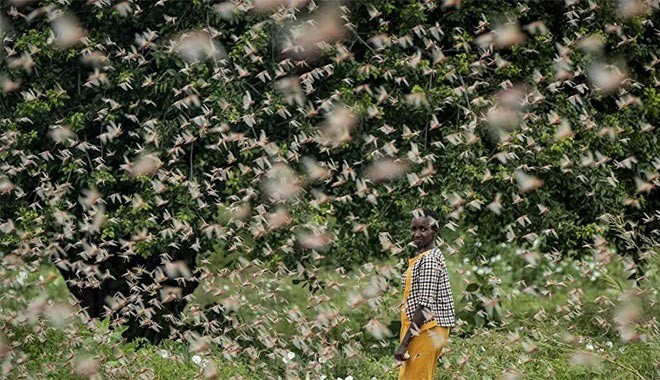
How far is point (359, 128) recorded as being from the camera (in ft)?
31.8

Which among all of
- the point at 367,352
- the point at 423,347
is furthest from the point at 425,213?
the point at 367,352

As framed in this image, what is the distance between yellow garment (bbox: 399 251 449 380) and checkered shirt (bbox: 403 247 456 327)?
0.05m

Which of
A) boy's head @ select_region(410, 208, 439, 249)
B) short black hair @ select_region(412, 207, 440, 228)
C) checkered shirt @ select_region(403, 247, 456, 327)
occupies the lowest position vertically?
checkered shirt @ select_region(403, 247, 456, 327)

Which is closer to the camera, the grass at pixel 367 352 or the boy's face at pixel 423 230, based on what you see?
the boy's face at pixel 423 230

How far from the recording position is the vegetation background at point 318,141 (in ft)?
31.0

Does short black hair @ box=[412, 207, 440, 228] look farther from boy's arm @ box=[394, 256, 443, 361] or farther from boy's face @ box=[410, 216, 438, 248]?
boy's arm @ box=[394, 256, 443, 361]

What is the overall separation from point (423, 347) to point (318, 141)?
106 inches

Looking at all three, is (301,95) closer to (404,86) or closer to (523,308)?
(404,86)

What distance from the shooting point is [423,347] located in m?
Result: 7.46

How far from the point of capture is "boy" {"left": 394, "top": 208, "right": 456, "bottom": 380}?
7359mm

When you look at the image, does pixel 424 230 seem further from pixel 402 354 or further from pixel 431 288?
pixel 402 354

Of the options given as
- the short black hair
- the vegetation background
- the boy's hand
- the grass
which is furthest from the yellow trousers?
the vegetation background

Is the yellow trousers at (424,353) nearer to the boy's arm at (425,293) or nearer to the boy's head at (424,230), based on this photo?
Result: the boy's arm at (425,293)

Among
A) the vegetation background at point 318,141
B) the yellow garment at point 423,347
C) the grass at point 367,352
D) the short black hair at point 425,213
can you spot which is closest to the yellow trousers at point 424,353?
the yellow garment at point 423,347
